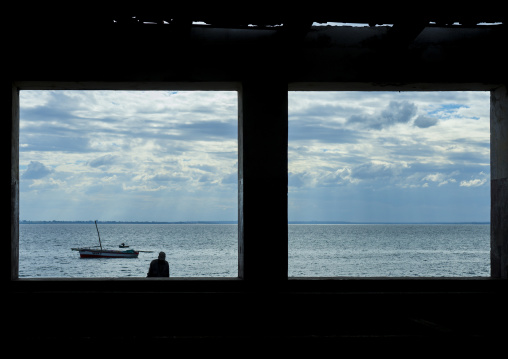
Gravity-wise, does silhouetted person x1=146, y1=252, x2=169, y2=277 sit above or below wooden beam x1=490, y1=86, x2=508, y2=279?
below

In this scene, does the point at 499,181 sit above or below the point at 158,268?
above

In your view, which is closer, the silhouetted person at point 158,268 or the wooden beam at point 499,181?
the wooden beam at point 499,181

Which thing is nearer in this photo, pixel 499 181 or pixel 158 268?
pixel 499 181

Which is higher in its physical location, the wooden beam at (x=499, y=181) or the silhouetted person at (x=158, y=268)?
the wooden beam at (x=499, y=181)

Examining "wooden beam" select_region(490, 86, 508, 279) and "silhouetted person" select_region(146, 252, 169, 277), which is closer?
"wooden beam" select_region(490, 86, 508, 279)

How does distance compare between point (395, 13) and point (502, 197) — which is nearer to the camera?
point (395, 13)
